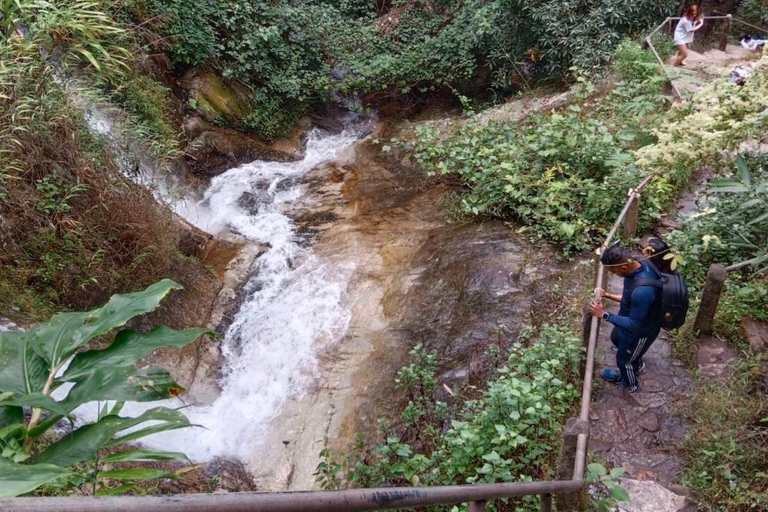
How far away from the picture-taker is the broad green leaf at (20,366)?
5.44ft

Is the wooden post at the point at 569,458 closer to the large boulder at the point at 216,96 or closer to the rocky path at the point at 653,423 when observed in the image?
the rocky path at the point at 653,423

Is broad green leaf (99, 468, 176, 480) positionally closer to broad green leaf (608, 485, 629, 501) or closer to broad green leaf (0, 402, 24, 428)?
broad green leaf (0, 402, 24, 428)

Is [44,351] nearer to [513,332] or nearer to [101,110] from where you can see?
[513,332]

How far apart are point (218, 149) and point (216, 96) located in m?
1.16

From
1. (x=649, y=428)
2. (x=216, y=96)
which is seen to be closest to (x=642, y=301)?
(x=649, y=428)

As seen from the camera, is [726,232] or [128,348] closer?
[128,348]

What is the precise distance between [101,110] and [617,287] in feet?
23.7

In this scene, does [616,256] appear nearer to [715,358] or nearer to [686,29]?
[715,358]

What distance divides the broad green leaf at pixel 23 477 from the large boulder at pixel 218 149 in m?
8.51

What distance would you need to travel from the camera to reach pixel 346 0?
12562mm

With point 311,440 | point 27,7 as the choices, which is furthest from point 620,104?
point 27,7

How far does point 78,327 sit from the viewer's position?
1.83m

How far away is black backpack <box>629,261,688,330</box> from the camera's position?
379 centimetres

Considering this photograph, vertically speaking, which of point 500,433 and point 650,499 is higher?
point 500,433
